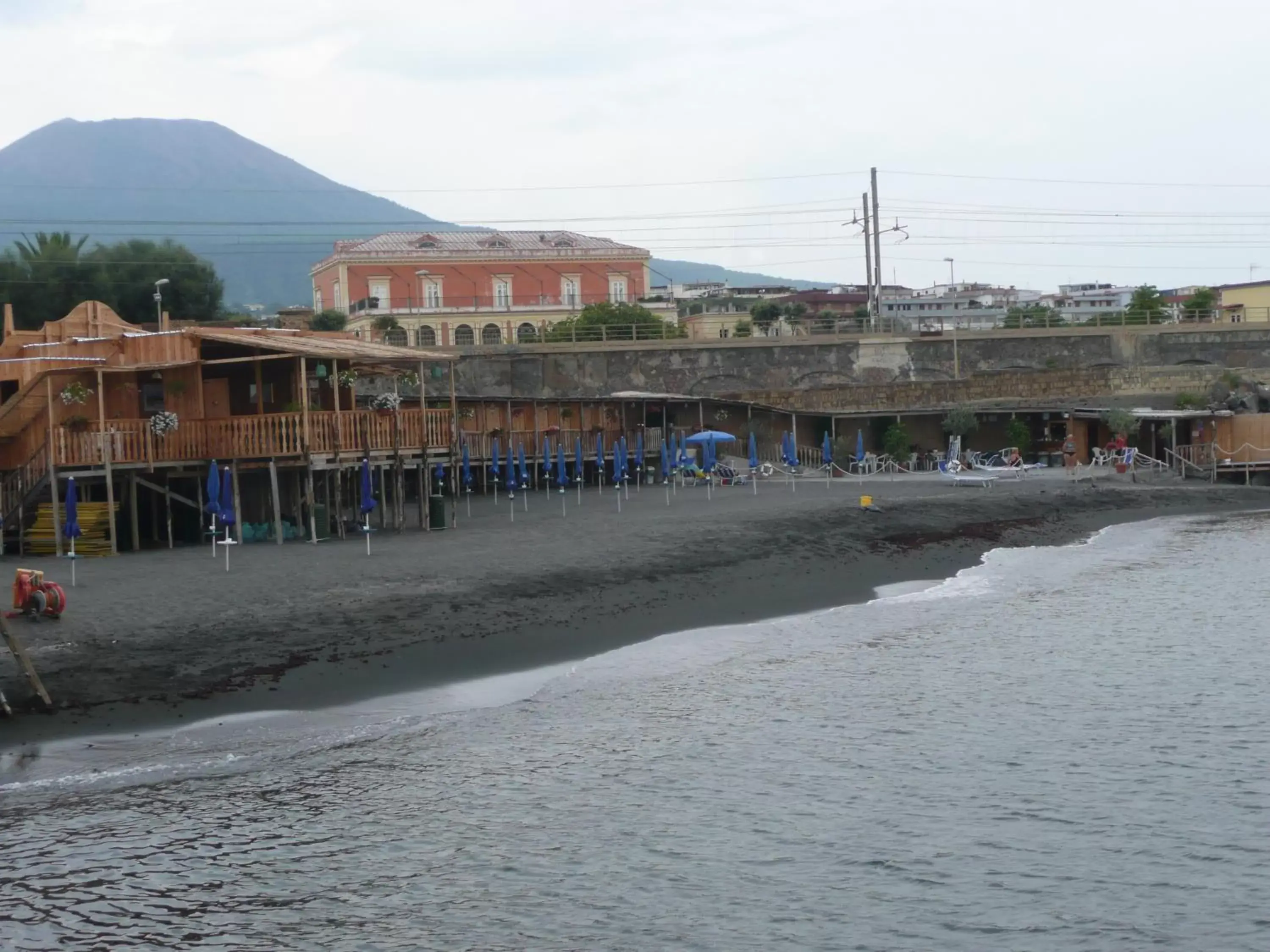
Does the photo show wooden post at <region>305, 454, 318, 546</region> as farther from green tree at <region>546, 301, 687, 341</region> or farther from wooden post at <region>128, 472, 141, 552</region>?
green tree at <region>546, 301, 687, 341</region>

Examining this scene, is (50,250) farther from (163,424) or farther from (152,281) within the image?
(163,424)

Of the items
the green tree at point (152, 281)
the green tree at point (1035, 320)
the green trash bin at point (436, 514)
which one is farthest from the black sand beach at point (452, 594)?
the green tree at point (1035, 320)

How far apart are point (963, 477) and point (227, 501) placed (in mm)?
26328

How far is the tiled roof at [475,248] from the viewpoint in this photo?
317 feet

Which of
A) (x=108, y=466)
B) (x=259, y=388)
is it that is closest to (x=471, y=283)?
(x=259, y=388)

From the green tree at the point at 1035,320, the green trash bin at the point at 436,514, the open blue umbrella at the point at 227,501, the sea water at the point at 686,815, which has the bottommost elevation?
the sea water at the point at 686,815

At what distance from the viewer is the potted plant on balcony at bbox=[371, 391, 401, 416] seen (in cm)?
3472

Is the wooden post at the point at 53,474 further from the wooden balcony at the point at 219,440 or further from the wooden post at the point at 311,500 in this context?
the wooden post at the point at 311,500

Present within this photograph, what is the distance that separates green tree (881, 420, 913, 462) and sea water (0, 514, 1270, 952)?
3772 centimetres

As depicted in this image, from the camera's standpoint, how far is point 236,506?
104 feet

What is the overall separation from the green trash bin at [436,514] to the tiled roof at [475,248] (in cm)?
6171

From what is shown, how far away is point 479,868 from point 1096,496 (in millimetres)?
36150

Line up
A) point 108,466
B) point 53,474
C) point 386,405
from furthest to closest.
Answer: point 386,405 < point 108,466 < point 53,474

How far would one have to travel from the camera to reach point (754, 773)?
676 inches
